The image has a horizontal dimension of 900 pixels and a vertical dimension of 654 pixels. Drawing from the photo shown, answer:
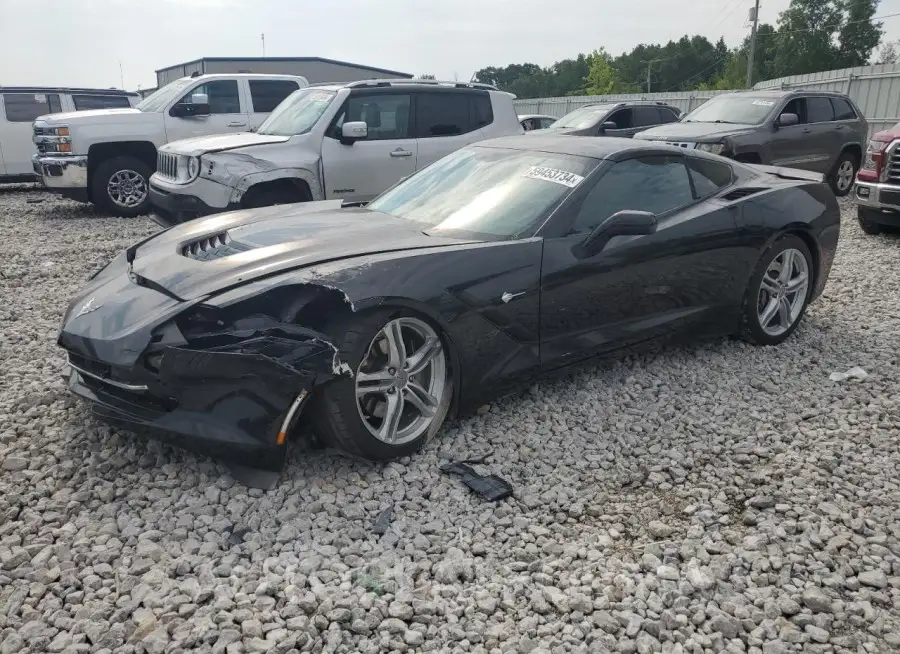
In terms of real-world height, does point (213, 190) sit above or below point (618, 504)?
above

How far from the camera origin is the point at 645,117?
14.3 metres

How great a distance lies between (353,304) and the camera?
10.2 feet

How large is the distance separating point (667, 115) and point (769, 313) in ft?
35.9

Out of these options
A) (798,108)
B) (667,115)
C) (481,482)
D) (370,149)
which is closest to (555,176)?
(481,482)

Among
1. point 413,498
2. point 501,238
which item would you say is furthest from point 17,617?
point 501,238

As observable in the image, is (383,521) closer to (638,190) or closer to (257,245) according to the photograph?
(257,245)

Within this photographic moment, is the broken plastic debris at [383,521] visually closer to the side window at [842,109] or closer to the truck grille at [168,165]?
the truck grille at [168,165]

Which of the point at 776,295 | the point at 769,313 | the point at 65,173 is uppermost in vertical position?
the point at 65,173

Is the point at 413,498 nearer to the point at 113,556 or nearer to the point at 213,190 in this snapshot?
→ the point at 113,556

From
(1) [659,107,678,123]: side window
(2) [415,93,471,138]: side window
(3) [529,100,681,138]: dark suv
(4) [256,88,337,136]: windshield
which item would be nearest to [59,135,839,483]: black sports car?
(4) [256,88,337,136]: windshield

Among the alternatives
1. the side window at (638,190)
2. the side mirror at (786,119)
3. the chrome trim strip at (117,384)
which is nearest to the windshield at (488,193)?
the side window at (638,190)

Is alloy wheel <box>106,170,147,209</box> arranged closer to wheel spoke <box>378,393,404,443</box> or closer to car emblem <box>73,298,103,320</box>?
car emblem <box>73,298,103,320</box>

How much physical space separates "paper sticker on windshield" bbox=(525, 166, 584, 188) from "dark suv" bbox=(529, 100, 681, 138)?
9412 mm

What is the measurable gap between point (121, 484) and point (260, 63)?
22592mm
